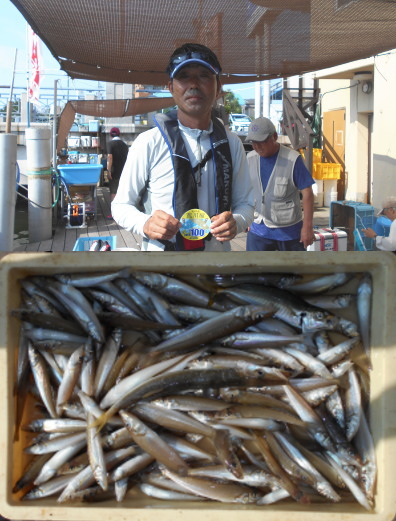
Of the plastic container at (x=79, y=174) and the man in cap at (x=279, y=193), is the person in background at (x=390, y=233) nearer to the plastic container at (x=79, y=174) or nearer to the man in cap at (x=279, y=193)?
the man in cap at (x=279, y=193)

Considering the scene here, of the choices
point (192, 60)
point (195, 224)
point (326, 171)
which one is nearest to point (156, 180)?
point (195, 224)

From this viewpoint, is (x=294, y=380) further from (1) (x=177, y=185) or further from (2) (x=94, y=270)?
(1) (x=177, y=185)

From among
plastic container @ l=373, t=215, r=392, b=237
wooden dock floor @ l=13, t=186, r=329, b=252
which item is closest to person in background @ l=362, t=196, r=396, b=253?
plastic container @ l=373, t=215, r=392, b=237

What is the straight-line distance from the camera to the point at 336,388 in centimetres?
169

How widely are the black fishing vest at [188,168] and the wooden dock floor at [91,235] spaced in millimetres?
5019

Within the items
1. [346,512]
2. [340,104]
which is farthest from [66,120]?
[346,512]

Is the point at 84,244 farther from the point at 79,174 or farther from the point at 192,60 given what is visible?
the point at 79,174

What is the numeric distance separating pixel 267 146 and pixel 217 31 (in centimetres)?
106

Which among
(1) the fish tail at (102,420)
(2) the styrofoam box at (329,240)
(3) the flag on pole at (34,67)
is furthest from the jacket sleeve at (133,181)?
(3) the flag on pole at (34,67)

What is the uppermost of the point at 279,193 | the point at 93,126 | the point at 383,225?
the point at 93,126

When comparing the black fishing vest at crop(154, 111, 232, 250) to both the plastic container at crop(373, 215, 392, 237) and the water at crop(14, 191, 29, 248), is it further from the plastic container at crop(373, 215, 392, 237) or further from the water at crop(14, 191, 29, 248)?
the water at crop(14, 191, 29, 248)

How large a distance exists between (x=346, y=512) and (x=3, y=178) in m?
2.95

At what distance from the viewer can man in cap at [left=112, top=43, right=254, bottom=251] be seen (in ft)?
8.21

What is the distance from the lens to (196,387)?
168cm
